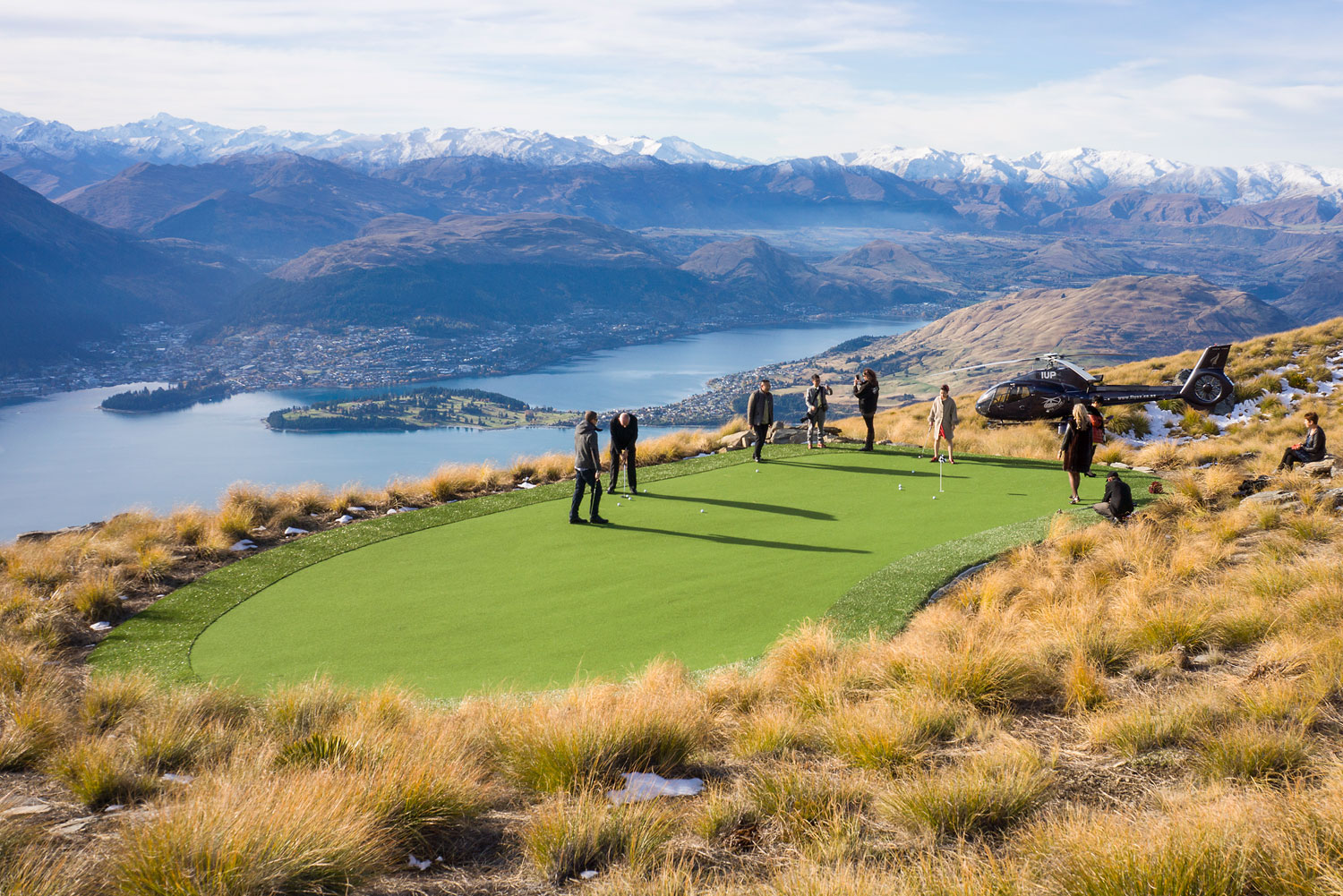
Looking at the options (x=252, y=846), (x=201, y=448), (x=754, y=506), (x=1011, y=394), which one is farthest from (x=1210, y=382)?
(x=201, y=448)

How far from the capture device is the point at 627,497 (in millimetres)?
14930

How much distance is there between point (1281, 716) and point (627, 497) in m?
10.8

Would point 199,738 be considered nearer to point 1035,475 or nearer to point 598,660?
point 598,660

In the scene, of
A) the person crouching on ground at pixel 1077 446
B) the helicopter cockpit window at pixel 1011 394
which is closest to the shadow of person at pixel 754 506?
the person crouching on ground at pixel 1077 446

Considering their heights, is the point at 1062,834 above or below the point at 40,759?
above

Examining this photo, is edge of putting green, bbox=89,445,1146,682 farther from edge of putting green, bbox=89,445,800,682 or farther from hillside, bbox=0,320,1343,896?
hillside, bbox=0,320,1343,896

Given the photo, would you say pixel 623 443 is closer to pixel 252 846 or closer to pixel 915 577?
pixel 915 577

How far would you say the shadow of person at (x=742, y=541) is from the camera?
37.5 ft

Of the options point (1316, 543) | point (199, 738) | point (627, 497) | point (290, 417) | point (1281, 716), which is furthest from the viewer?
point (290, 417)

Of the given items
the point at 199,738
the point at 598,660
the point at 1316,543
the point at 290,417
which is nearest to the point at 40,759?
the point at 199,738

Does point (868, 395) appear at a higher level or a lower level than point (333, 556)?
higher

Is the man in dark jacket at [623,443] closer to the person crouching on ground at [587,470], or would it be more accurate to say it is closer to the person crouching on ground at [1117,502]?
the person crouching on ground at [587,470]

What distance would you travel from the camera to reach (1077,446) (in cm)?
1305

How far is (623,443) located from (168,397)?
Answer: 18755cm
